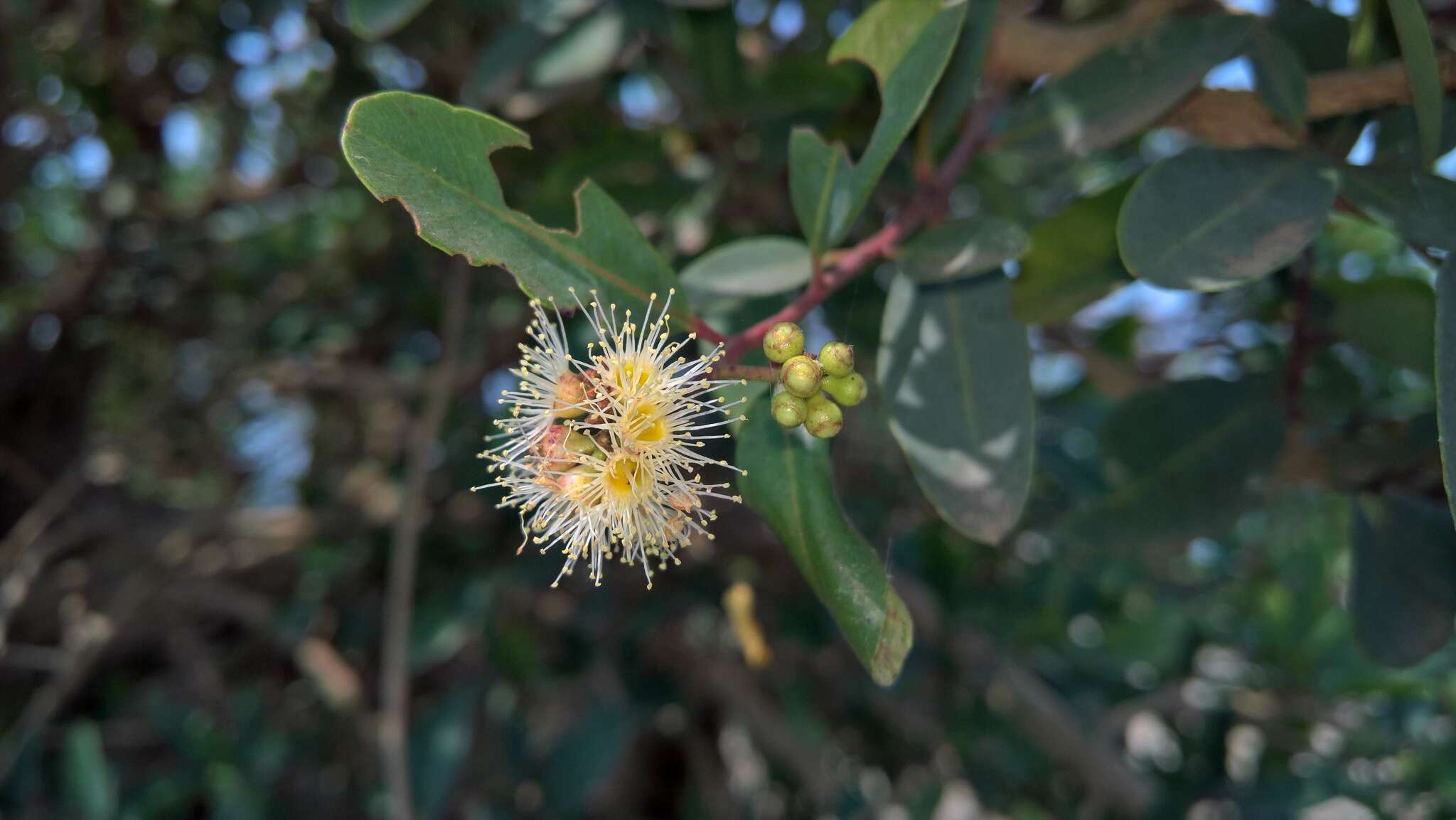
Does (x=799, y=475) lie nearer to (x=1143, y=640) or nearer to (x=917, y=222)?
(x=917, y=222)

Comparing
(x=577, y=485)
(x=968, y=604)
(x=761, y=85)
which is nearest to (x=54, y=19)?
(x=761, y=85)

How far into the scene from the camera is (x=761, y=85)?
1.55 metres

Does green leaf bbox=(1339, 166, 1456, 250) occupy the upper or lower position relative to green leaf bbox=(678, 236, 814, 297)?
lower

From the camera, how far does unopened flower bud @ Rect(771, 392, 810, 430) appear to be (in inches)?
31.3

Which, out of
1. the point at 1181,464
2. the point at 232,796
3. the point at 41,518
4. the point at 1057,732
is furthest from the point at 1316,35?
the point at 41,518

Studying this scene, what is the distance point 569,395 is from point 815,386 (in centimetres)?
24

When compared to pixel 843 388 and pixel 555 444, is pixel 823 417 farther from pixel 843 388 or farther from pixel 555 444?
pixel 555 444

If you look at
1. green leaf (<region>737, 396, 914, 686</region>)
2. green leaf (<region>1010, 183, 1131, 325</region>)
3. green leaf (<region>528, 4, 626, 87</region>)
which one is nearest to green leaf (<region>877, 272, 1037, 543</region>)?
green leaf (<region>1010, 183, 1131, 325</region>)

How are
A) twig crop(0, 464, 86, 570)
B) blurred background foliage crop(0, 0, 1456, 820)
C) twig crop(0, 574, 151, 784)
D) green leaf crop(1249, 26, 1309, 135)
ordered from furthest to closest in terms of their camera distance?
twig crop(0, 464, 86, 570), twig crop(0, 574, 151, 784), blurred background foliage crop(0, 0, 1456, 820), green leaf crop(1249, 26, 1309, 135)

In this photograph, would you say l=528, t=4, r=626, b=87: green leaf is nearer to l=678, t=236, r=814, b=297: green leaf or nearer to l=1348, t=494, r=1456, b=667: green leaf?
l=678, t=236, r=814, b=297: green leaf

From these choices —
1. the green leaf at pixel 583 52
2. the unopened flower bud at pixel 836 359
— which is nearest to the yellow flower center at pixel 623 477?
the unopened flower bud at pixel 836 359

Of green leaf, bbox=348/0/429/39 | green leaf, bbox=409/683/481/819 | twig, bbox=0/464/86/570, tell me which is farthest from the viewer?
twig, bbox=0/464/86/570

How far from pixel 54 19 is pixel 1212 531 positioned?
8.22ft

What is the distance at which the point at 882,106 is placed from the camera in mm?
936
